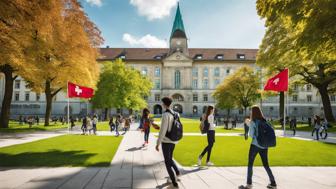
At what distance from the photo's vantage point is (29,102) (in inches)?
2697

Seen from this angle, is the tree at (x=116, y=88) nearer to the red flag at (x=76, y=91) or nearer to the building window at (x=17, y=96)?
the red flag at (x=76, y=91)

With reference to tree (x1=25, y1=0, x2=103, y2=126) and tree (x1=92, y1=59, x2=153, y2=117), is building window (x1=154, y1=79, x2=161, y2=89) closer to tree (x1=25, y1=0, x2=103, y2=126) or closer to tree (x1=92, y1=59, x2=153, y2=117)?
tree (x1=92, y1=59, x2=153, y2=117)

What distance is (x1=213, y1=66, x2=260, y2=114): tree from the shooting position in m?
40.4

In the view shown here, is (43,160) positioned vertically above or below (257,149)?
below

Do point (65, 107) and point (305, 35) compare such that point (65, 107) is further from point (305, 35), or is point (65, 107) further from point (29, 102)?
point (305, 35)

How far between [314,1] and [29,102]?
75816mm

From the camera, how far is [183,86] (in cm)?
6931

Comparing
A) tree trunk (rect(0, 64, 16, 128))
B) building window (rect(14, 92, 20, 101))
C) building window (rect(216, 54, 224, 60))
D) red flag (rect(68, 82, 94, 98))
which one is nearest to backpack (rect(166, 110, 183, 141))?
red flag (rect(68, 82, 94, 98))

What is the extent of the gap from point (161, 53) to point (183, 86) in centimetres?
1347

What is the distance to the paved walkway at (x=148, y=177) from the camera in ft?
19.1

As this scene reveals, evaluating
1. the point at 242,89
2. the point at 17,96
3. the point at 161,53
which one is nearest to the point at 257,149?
the point at 242,89

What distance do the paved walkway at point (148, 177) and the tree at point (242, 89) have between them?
3369 centimetres

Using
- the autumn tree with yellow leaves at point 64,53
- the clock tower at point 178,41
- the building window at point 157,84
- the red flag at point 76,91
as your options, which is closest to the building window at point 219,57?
the clock tower at point 178,41

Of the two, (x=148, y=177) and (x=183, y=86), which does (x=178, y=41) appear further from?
(x=148, y=177)
